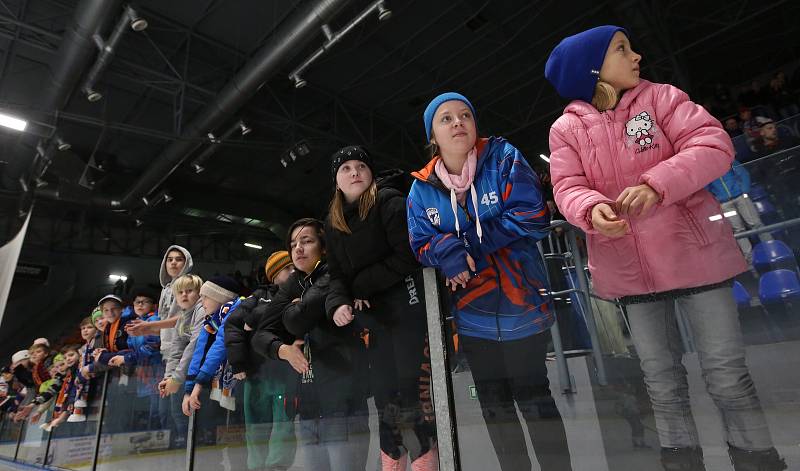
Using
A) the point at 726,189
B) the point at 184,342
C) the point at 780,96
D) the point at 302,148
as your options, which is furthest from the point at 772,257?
the point at 302,148

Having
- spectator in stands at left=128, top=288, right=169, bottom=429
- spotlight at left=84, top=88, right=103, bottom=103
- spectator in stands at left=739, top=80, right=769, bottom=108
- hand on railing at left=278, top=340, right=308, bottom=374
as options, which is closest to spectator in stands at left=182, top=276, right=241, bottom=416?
spectator in stands at left=128, top=288, right=169, bottom=429

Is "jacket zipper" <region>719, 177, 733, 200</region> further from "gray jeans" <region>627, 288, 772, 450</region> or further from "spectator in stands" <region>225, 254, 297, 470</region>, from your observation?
"spectator in stands" <region>225, 254, 297, 470</region>

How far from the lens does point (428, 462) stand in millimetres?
1212

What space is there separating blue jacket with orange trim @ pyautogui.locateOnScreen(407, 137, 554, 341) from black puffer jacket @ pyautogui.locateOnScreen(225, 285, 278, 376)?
91 centimetres

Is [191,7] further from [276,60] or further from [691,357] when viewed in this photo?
[691,357]

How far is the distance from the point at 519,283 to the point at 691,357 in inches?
15.8

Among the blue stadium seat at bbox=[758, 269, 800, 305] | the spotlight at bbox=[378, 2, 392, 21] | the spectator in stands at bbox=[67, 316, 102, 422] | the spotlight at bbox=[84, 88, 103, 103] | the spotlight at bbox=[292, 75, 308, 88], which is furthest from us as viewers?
the spotlight at bbox=[292, 75, 308, 88]

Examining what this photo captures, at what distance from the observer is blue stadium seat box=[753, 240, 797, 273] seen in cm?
86

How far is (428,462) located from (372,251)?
25.0 inches

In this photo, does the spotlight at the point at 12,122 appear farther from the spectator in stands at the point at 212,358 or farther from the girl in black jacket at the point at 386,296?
the girl in black jacket at the point at 386,296

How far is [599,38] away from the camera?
1195 millimetres

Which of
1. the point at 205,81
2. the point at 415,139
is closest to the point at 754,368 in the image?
the point at 205,81

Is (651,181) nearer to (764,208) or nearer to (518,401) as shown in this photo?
(764,208)

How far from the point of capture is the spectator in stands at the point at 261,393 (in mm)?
1691
